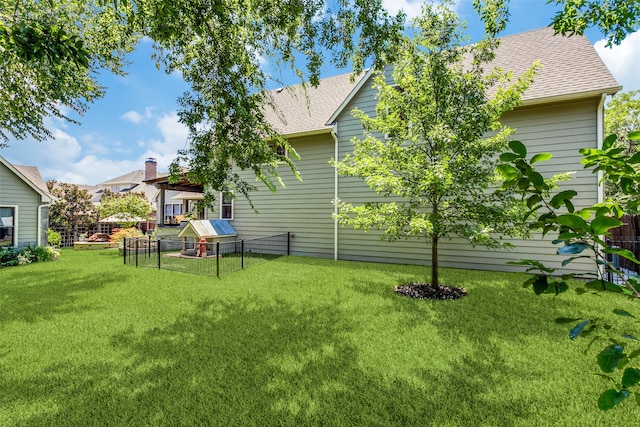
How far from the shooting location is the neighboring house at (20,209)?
1164 centimetres

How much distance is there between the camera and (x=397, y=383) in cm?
314

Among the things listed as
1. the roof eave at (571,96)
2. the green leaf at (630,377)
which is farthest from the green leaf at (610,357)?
the roof eave at (571,96)

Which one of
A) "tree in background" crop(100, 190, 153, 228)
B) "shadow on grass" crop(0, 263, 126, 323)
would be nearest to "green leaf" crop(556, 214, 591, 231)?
"shadow on grass" crop(0, 263, 126, 323)

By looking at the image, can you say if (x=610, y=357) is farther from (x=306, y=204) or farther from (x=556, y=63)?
(x=556, y=63)

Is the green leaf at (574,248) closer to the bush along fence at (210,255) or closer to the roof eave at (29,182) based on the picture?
the bush along fence at (210,255)

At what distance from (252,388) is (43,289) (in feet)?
23.5

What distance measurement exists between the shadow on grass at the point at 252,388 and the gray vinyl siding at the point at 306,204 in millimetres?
6656

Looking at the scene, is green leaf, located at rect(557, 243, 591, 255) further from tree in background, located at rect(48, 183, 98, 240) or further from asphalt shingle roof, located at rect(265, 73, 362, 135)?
tree in background, located at rect(48, 183, 98, 240)

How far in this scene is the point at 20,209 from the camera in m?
12.1

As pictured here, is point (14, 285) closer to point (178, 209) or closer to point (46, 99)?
point (46, 99)

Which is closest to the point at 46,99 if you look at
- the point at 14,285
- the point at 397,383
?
the point at 14,285

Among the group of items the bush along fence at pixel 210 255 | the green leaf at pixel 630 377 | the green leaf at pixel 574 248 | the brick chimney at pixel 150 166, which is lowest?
the bush along fence at pixel 210 255

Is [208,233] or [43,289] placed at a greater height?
[208,233]

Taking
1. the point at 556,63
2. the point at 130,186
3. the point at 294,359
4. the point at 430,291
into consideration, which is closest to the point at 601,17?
the point at 556,63
